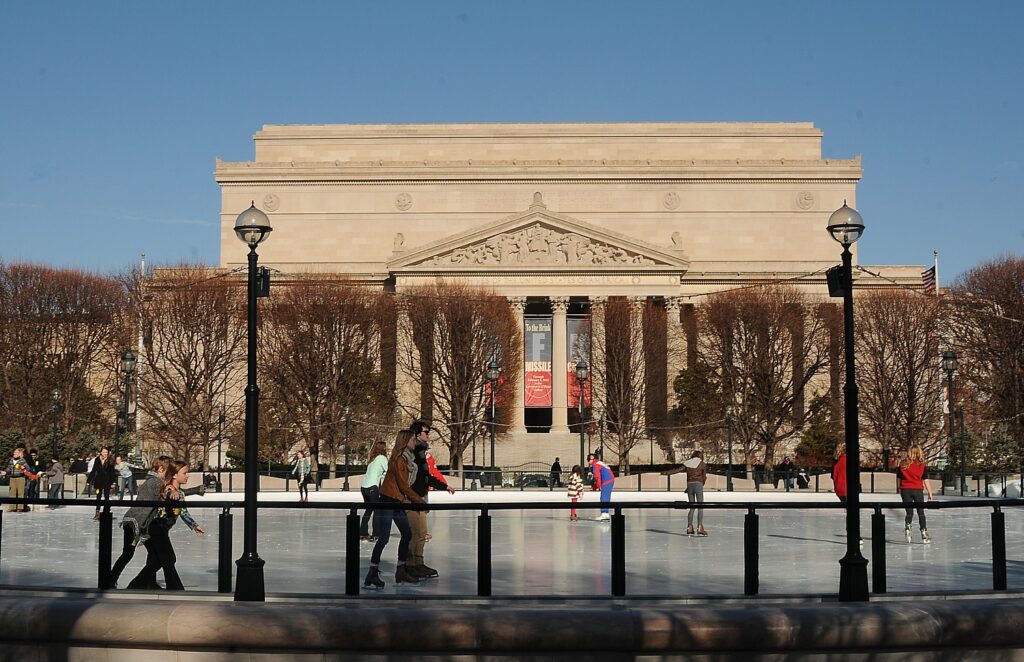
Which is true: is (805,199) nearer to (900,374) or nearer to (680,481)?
(900,374)

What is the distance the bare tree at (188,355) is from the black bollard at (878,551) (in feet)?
152

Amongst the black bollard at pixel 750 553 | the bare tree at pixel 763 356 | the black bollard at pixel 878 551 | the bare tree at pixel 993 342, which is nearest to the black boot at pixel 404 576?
the black bollard at pixel 750 553

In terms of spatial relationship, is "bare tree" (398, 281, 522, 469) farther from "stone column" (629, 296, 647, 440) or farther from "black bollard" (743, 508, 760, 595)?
"black bollard" (743, 508, 760, 595)

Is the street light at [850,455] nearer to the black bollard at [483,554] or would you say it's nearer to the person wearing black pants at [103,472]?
the black bollard at [483,554]

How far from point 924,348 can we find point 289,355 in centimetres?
3162

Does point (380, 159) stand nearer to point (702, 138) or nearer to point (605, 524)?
point (702, 138)

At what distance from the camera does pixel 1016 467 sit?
49.6 m

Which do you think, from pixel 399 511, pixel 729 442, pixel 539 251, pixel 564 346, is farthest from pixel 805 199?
pixel 399 511

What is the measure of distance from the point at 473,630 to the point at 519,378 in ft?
198

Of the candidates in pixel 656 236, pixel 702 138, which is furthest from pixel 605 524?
pixel 702 138

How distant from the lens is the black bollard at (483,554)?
46.9ft

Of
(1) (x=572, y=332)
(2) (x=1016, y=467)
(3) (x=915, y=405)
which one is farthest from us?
(1) (x=572, y=332)

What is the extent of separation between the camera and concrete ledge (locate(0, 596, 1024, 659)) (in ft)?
38.7

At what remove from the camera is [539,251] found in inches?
3031
